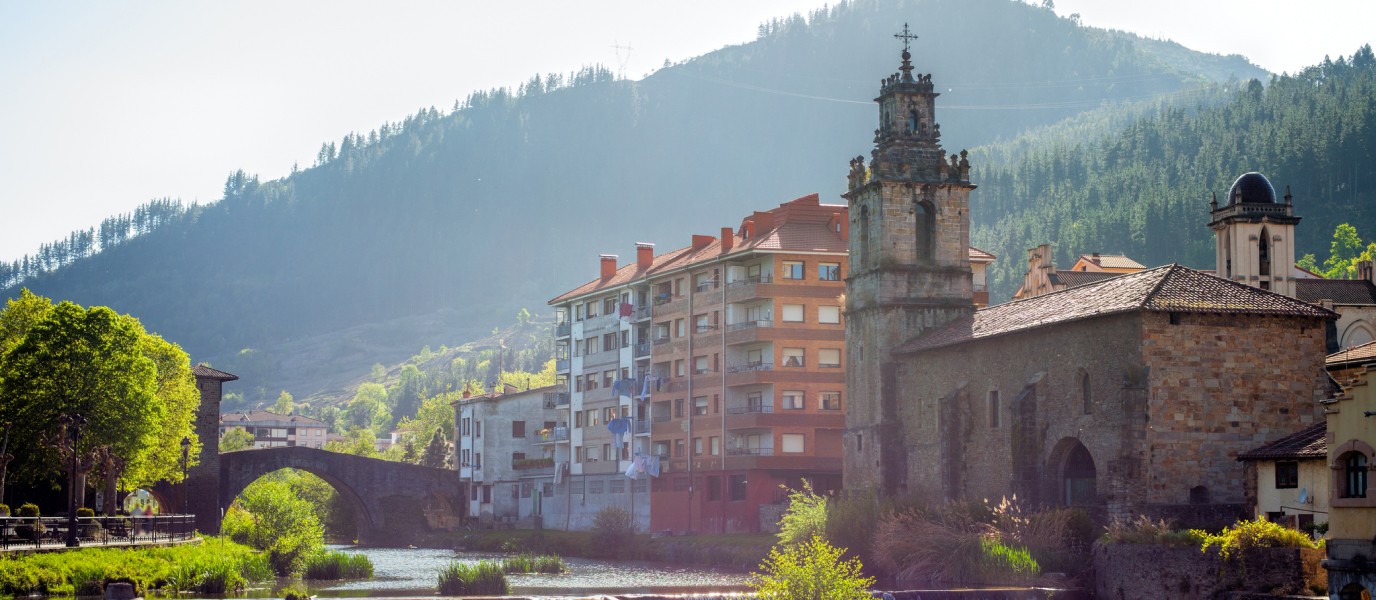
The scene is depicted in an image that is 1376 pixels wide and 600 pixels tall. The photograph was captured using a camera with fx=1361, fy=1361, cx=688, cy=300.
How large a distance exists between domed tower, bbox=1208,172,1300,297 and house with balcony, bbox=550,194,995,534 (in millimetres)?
12541

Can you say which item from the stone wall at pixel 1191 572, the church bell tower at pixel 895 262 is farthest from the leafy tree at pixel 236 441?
the stone wall at pixel 1191 572

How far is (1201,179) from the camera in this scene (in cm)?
15538

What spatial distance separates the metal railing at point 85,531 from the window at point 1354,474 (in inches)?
1447

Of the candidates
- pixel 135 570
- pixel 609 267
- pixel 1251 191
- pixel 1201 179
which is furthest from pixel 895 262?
pixel 1201 179

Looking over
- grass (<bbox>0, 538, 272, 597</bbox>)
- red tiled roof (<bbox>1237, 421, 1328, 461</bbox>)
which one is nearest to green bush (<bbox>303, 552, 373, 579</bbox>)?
grass (<bbox>0, 538, 272, 597</bbox>)

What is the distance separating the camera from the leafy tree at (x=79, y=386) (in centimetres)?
5091

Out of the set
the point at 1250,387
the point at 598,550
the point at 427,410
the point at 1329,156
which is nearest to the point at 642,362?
the point at 598,550

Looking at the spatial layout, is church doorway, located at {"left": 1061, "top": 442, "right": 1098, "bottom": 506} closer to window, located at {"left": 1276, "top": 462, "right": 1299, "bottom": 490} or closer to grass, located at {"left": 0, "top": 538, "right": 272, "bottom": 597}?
window, located at {"left": 1276, "top": 462, "right": 1299, "bottom": 490}

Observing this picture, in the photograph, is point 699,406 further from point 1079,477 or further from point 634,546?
point 1079,477

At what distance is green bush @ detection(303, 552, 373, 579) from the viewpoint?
2261 inches

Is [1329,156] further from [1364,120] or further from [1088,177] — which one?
[1088,177]

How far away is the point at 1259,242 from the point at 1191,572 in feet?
123

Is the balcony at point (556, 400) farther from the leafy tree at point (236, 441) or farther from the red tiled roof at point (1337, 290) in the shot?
the leafy tree at point (236, 441)

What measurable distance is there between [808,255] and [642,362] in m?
16.0
